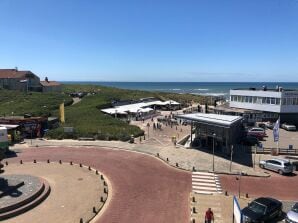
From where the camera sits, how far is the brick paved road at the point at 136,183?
72.1 feet

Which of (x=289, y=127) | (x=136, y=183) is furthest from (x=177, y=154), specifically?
(x=289, y=127)

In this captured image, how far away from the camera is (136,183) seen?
28094mm

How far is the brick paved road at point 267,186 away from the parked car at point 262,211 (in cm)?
413

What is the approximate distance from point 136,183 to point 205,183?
6.23m

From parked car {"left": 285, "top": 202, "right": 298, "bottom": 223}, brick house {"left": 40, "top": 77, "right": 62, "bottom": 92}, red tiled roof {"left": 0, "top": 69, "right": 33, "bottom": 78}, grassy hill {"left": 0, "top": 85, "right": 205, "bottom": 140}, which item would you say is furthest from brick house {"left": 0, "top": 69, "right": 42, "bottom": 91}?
parked car {"left": 285, "top": 202, "right": 298, "bottom": 223}

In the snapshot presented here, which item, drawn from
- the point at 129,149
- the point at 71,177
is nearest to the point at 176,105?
the point at 129,149

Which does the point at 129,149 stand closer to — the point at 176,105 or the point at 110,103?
the point at 110,103

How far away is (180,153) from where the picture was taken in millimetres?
38031

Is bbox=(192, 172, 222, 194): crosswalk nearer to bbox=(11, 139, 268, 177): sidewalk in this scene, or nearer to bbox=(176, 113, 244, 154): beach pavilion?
bbox=(11, 139, 268, 177): sidewalk

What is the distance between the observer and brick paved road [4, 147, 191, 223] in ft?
72.1

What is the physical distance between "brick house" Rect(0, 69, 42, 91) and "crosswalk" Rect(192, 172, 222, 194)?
85372mm

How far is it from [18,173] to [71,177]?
5.55 metres

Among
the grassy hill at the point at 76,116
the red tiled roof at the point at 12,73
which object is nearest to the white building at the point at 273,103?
the grassy hill at the point at 76,116

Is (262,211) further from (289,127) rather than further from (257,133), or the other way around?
(289,127)
